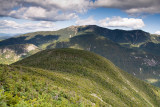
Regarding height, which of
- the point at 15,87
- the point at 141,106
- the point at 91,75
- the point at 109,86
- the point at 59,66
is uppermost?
the point at 15,87

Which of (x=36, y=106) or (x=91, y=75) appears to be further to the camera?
(x=91, y=75)

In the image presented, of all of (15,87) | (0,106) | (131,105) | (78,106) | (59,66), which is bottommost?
(131,105)

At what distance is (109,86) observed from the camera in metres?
188

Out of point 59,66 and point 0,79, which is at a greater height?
point 0,79

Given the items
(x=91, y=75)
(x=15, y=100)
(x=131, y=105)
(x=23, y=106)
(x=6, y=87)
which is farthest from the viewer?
(x=91, y=75)

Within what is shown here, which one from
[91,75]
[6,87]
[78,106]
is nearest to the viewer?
[6,87]

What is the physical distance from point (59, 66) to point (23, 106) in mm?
174083

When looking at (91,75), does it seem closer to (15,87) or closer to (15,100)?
(15,87)

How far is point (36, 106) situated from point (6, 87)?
18.9m

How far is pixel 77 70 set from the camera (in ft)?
646

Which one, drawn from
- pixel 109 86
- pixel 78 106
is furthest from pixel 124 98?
pixel 78 106

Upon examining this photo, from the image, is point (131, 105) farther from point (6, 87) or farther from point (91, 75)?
point (6, 87)

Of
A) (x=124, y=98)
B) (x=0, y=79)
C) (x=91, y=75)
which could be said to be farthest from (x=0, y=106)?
(x=124, y=98)

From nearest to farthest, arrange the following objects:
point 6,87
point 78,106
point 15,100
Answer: point 15,100
point 6,87
point 78,106
